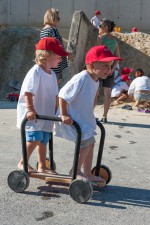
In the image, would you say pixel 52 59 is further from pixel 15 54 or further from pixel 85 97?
pixel 15 54

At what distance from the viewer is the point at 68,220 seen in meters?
3.99

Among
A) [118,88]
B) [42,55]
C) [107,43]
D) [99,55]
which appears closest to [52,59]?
[42,55]

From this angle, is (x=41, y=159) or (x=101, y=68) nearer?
(x=101, y=68)

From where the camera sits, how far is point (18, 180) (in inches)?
178

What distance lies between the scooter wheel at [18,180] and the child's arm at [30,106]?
0.48 meters

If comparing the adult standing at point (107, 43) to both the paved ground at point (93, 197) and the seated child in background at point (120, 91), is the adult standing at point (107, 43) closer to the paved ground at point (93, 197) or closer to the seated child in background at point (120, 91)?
the paved ground at point (93, 197)

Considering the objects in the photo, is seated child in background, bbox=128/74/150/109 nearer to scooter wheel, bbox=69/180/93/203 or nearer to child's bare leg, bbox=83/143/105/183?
child's bare leg, bbox=83/143/105/183

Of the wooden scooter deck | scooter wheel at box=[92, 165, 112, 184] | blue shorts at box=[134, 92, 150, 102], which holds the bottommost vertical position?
blue shorts at box=[134, 92, 150, 102]

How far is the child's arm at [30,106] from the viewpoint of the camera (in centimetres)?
443

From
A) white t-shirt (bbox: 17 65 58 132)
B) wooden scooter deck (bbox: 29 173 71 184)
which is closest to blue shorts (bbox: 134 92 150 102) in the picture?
white t-shirt (bbox: 17 65 58 132)

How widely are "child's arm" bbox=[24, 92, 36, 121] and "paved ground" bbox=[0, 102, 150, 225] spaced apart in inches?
26.7

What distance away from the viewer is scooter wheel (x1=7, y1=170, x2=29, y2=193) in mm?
4512

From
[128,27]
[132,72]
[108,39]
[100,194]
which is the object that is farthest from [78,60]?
[128,27]

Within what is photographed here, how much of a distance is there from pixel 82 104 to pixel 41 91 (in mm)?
418
